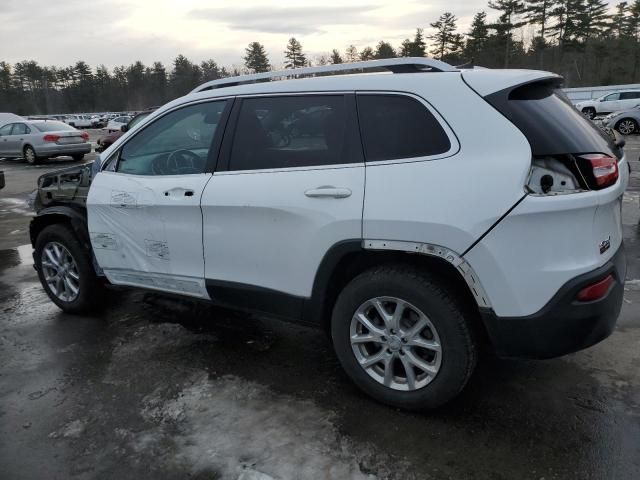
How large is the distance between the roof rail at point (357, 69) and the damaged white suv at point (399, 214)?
0.04 ft

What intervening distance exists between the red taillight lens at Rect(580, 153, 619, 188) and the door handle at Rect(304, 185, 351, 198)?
1.16m

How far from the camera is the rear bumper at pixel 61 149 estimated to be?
60.2ft

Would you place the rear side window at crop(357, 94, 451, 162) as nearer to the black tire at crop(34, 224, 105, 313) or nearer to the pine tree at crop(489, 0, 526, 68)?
the black tire at crop(34, 224, 105, 313)

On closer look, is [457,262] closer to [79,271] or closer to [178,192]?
[178,192]

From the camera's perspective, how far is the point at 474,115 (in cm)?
264

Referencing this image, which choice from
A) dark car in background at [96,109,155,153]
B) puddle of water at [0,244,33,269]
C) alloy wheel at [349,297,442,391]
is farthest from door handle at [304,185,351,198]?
dark car in background at [96,109,155,153]

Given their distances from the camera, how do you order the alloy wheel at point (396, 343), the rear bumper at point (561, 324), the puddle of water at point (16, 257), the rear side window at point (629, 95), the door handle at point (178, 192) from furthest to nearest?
the rear side window at point (629, 95)
the puddle of water at point (16, 257)
the door handle at point (178, 192)
the alloy wheel at point (396, 343)
the rear bumper at point (561, 324)

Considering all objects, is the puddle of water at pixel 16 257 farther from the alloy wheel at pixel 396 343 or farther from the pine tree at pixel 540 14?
the pine tree at pixel 540 14

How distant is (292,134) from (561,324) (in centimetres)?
180

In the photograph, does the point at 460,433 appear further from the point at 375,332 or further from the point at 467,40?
the point at 467,40

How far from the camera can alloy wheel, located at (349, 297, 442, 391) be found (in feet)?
9.30

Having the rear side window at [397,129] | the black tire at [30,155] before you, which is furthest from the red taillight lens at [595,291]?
the black tire at [30,155]

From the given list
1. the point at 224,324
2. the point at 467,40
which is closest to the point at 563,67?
the point at 467,40

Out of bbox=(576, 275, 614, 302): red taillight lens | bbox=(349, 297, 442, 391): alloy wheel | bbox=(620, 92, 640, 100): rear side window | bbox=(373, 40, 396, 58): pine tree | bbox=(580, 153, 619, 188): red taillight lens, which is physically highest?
bbox=(373, 40, 396, 58): pine tree
